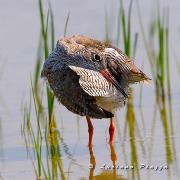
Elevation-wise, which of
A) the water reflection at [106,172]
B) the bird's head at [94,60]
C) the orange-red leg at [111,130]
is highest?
the bird's head at [94,60]

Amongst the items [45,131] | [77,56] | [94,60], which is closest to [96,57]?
[94,60]

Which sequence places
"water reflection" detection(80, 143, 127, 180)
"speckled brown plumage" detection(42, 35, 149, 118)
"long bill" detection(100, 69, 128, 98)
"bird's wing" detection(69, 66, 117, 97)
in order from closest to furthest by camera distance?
1. "water reflection" detection(80, 143, 127, 180)
2. "bird's wing" detection(69, 66, 117, 97)
3. "speckled brown plumage" detection(42, 35, 149, 118)
4. "long bill" detection(100, 69, 128, 98)

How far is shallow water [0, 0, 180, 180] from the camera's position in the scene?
7.82 m

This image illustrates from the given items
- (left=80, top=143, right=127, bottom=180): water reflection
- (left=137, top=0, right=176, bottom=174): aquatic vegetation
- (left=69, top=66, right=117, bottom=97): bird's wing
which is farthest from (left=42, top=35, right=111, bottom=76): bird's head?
(left=137, top=0, right=176, bottom=174): aquatic vegetation

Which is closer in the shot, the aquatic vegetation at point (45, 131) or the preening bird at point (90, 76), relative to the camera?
the aquatic vegetation at point (45, 131)

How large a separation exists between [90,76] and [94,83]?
10cm

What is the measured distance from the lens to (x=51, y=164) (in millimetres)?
7938

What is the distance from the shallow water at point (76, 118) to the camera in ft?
25.7

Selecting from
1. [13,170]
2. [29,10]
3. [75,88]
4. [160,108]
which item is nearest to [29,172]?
[13,170]

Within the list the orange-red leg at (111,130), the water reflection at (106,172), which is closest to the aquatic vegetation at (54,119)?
the water reflection at (106,172)

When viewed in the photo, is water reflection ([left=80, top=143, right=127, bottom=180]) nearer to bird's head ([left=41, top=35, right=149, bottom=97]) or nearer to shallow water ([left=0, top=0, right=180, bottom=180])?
shallow water ([left=0, top=0, right=180, bottom=180])

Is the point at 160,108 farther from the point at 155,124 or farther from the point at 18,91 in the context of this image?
the point at 18,91

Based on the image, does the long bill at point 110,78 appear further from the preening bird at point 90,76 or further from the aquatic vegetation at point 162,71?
the aquatic vegetation at point 162,71

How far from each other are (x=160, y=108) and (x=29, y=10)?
378cm
